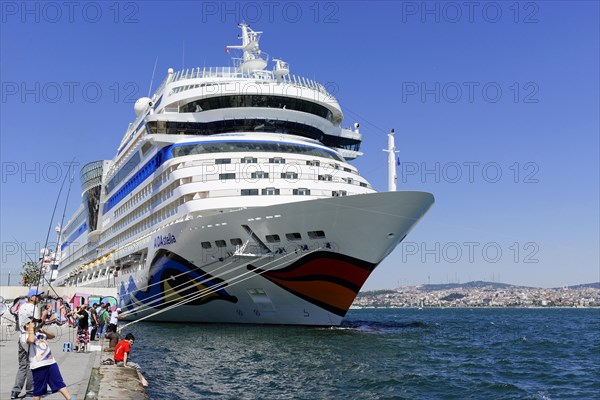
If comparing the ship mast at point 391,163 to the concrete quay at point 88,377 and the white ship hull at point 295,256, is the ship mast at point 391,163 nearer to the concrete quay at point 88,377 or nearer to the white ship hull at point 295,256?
the white ship hull at point 295,256

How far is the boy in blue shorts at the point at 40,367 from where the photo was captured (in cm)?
772

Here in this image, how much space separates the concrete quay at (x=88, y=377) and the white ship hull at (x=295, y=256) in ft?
28.2

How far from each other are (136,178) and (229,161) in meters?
10.7

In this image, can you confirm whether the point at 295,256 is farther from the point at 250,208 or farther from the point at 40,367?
the point at 40,367

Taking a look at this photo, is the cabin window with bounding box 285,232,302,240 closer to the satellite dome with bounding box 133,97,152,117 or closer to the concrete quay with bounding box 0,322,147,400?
the concrete quay with bounding box 0,322,147,400

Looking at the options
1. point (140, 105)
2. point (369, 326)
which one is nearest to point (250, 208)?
point (369, 326)

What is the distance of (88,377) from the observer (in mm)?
10438

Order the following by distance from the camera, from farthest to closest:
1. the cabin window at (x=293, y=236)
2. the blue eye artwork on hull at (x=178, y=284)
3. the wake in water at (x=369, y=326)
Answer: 1. the wake in water at (x=369, y=326)
2. the blue eye artwork on hull at (x=178, y=284)
3. the cabin window at (x=293, y=236)

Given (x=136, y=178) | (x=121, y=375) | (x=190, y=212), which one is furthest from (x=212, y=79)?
(x=121, y=375)

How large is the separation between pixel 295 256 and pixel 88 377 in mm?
12111

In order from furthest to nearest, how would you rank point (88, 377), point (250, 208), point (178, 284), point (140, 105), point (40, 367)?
point (140, 105) < point (178, 284) < point (250, 208) < point (88, 377) < point (40, 367)

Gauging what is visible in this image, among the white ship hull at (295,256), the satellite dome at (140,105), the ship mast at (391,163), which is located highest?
the satellite dome at (140,105)

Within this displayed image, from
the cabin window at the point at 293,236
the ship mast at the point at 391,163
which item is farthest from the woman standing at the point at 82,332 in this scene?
the ship mast at the point at 391,163

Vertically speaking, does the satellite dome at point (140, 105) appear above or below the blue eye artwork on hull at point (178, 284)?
above
